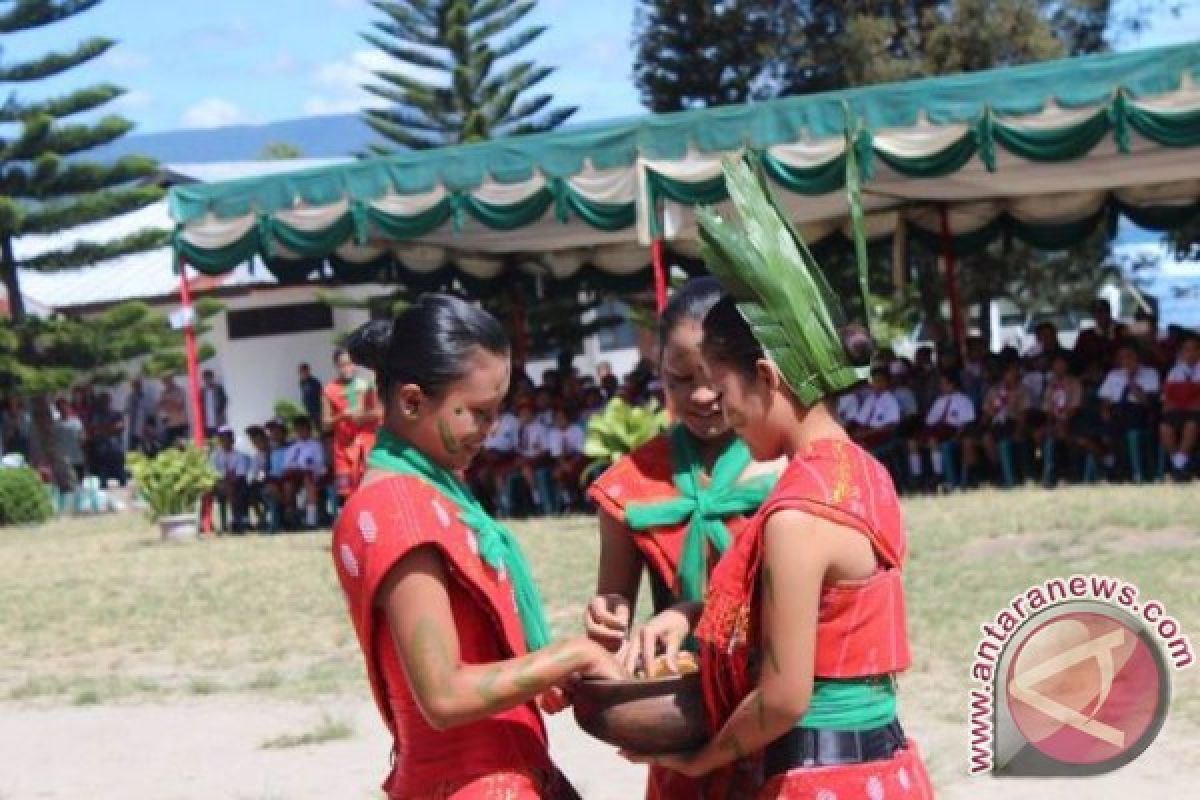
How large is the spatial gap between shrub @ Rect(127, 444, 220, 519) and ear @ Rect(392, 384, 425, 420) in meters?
14.8

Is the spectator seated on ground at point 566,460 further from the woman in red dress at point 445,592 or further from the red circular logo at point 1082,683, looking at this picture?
the woman in red dress at point 445,592

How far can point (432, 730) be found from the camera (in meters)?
2.93

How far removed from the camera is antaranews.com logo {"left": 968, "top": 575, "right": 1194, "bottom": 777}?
3.77 metres

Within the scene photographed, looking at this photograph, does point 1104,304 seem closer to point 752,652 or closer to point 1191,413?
point 1191,413

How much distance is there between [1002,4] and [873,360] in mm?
26531

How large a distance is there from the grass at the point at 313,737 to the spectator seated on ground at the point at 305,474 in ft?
33.6

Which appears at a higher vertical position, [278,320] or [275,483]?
[278,320]

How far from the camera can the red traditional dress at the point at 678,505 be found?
3510 mm

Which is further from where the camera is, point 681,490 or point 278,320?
point 278,320

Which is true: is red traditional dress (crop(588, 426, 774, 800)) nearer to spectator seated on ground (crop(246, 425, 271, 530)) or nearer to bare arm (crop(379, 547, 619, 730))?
bare arm (crop(379, 547, 619, 730))

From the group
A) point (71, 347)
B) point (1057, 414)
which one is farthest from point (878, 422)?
point (71, 347)

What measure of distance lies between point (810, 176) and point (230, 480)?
23.5 feet

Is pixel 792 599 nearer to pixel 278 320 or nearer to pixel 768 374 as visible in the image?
pixel 768 374

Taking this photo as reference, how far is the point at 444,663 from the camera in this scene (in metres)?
2.80
